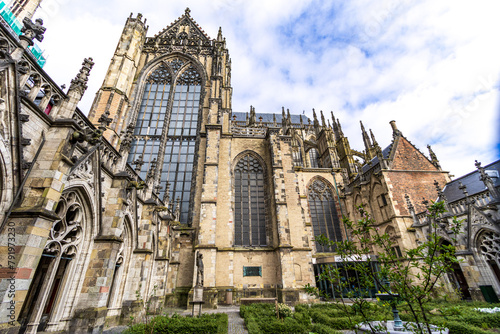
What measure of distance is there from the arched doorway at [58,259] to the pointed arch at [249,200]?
1009 centimetres

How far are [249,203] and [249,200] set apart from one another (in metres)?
0.24

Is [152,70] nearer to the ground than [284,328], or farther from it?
farther from it

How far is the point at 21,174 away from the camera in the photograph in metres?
4.80

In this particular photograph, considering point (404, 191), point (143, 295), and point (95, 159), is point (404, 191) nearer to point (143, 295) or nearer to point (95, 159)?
point (143, 295)

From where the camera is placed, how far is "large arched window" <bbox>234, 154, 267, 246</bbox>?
1549cm

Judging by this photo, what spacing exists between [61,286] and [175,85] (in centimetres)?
1858

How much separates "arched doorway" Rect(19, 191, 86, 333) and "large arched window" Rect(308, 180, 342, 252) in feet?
57.5

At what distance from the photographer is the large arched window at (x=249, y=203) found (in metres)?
15.5

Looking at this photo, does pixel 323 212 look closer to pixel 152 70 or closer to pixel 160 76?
pixel 160 76

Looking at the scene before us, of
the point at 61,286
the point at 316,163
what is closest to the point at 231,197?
the point at 61,286

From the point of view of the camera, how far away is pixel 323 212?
834 inches

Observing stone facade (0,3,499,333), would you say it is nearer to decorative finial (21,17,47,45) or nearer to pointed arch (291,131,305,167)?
decorative finial (21,17,47,45)

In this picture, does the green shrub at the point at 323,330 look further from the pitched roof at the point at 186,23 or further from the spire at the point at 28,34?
the pitched roof at the point at 186,23

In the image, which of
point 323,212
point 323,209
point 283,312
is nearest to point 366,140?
point 323,209
